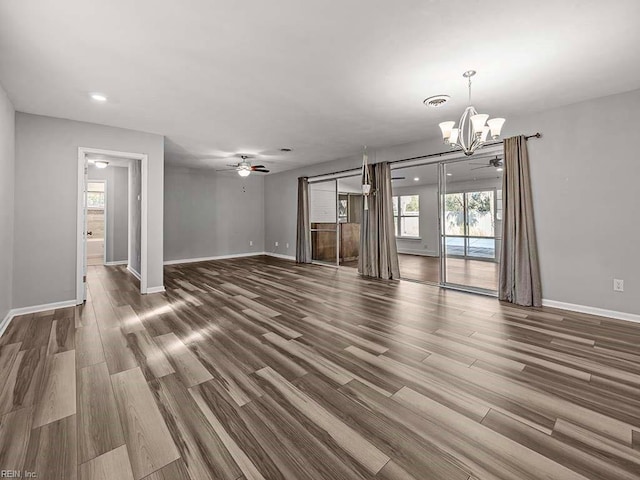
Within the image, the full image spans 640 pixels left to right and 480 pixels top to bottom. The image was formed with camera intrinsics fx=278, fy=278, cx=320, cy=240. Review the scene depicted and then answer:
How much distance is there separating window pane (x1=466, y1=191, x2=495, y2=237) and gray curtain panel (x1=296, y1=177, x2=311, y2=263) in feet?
12.6

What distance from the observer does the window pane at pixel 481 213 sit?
5.21m

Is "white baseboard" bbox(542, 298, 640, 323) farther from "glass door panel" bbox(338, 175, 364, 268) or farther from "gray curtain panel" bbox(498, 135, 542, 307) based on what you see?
"glass door panel" bbox(338, 175, 364, 268)

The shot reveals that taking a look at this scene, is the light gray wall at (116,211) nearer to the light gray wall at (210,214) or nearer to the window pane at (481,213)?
the light gray wall at (210,214)

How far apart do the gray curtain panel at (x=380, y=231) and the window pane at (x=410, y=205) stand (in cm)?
445

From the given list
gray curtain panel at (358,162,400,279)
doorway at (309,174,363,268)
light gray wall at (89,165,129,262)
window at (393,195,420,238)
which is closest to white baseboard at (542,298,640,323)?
gray curtain panel at (358,162,400,279)

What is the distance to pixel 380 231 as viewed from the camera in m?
5.63

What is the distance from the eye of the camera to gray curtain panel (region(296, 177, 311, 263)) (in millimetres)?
7500

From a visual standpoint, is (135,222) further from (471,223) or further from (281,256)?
(471,223)

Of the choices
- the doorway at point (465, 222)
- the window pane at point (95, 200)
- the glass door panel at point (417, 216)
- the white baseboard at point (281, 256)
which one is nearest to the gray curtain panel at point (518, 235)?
the doorway at point (465, 222)

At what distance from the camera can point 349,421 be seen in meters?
1.64

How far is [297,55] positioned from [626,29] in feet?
8.53

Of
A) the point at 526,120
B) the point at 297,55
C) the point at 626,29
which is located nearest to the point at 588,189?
the point at 526,120

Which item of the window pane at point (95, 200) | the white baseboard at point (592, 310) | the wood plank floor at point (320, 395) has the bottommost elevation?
the wood plank floor at point (320, 395)

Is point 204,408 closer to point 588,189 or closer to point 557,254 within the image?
point 557,254
